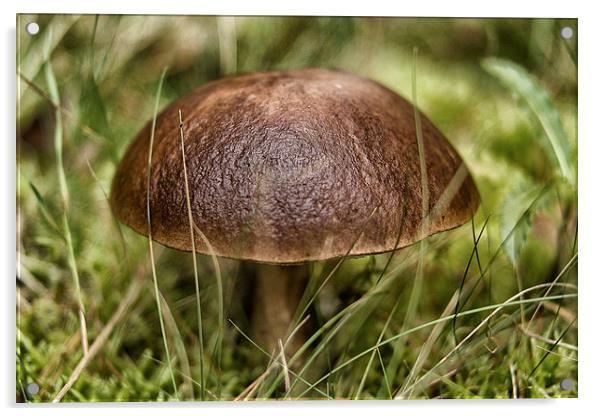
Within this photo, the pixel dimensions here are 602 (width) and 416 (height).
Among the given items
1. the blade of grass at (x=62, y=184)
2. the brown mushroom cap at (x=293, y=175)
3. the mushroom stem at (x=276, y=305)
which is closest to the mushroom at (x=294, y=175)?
the brown mushroom cap at (x=293, y=175)

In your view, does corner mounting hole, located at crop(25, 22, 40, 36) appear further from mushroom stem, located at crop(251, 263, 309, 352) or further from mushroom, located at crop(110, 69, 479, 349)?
mushroom stem, located at crop(251, 263, 309, 352)

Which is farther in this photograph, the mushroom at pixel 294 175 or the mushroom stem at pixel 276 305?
the mushroom stem at pixel 276 305

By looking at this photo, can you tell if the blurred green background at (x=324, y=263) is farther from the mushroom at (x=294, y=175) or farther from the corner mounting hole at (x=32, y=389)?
the mushroom at (x=294, y=175)

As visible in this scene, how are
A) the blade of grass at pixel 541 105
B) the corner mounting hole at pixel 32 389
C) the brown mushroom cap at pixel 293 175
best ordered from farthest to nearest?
the blade of grass at pixel 541 105
the corner mounting hole at pixel 32 389
the brown mushroom cap at pixel 293 175

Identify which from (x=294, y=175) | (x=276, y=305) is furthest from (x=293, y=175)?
(x=276, y=305)

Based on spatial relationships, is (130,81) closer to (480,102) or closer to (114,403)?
(114,403)
